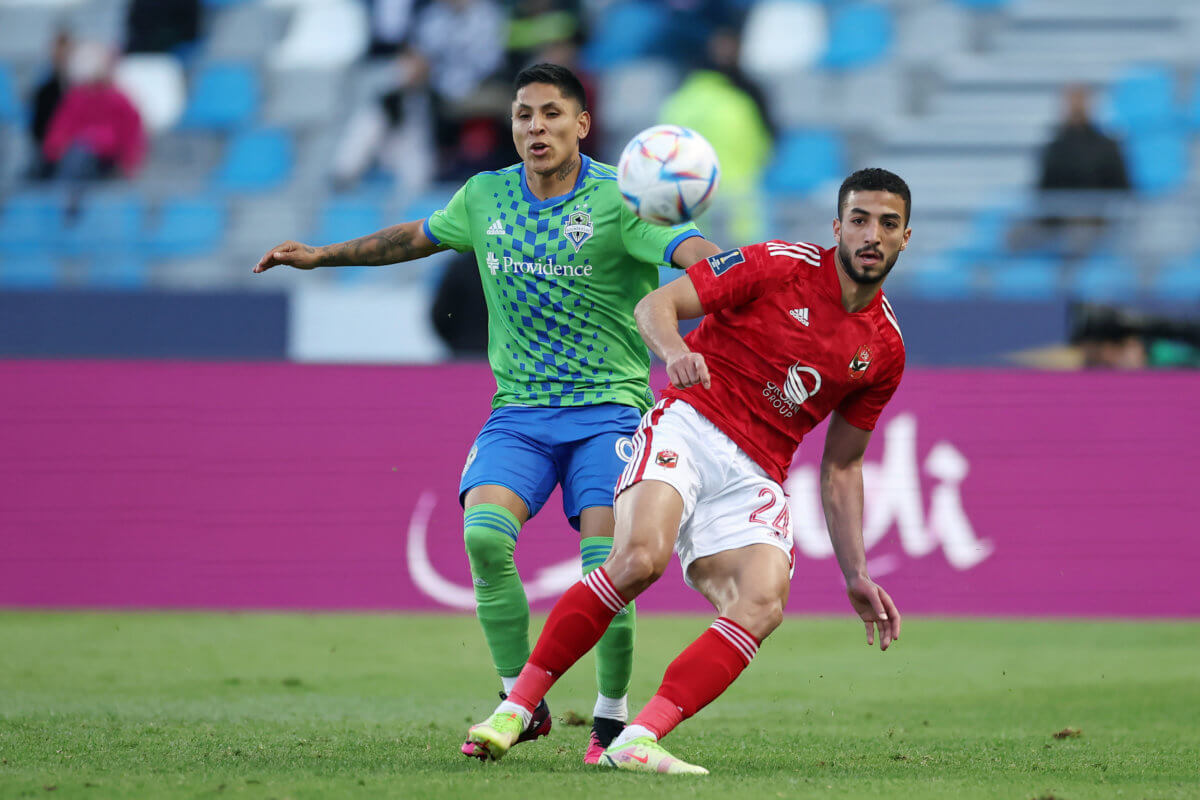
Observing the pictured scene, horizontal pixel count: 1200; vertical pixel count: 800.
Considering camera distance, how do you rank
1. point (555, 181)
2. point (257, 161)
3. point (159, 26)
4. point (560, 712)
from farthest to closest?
point (159, 26) → point (257, 161) → point (560, 712) → point (555, 181)

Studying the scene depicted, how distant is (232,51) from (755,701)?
14172mm

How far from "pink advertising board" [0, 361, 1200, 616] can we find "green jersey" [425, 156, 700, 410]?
4649 millimetres

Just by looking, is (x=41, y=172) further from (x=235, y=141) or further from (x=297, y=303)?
(x=297, y=303)

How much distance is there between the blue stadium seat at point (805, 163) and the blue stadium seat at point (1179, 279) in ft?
12.2

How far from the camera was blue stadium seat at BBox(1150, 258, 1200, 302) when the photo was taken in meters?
14.1

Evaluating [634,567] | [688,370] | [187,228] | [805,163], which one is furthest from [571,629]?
[805,163]

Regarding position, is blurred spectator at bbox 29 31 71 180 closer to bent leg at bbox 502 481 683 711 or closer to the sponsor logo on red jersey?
the sponsor logo on red jersey

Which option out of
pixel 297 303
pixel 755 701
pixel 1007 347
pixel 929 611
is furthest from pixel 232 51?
pixel 755 701

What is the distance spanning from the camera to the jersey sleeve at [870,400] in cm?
587

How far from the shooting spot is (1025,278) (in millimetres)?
14055

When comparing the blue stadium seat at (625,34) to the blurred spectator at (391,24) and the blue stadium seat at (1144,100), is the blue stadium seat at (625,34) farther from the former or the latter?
the blue stadium seat at (1144,100)

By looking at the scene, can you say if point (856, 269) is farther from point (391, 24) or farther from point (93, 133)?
point (391, 24)

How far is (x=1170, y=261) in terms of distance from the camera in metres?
14.3

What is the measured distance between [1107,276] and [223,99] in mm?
10644
